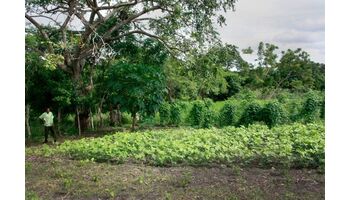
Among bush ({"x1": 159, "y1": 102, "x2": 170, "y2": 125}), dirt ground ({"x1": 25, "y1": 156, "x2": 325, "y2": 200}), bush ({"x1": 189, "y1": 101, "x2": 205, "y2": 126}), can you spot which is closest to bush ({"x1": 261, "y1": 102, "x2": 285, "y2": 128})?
bush ({"x1": 189, "y1": 101, "x2": 205, "y2": 126})

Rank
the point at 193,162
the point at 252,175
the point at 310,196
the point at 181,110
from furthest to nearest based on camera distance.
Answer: the point at 181,110 → the point at 193,162 → the point at 252,175 → the point at 310,196

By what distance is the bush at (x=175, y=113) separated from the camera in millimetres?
10117

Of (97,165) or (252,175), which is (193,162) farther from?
(97,165)

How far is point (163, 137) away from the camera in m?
5.80

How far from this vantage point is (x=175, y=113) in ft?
33.5

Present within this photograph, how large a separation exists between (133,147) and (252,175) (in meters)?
1.52

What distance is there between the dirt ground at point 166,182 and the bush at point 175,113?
5.89m

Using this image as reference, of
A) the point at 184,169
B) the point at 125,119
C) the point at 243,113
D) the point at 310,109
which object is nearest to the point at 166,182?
the point at 184,169

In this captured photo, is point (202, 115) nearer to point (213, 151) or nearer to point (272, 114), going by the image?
point (272, 114)

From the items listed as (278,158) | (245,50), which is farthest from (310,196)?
(245,50)

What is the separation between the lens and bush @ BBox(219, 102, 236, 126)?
9.43 metres

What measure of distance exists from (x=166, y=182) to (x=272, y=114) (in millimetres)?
5558

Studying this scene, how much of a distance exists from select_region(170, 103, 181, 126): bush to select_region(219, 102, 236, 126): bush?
3.63 ft
